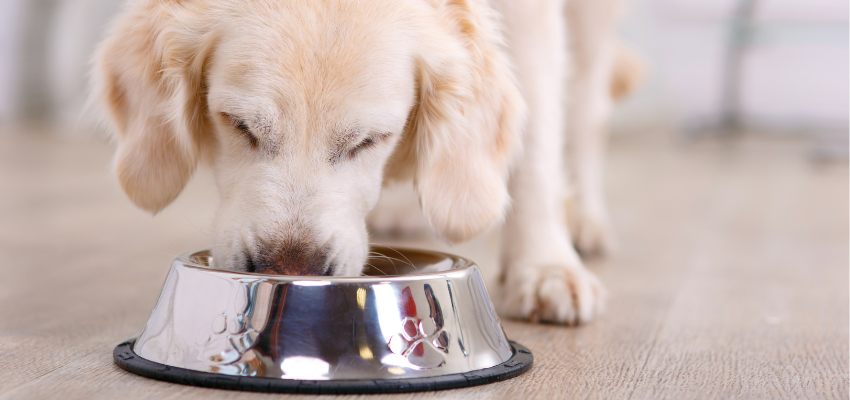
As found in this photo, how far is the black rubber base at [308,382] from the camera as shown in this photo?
3.42ft

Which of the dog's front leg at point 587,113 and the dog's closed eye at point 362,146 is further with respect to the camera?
the dog's front leg at point 587,113

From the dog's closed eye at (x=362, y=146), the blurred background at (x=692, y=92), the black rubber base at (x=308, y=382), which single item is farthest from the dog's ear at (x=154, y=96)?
the blurred background at (x=692, y=92)

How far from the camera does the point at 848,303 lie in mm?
1796

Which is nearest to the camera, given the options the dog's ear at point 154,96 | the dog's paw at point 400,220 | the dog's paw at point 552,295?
the dog's ear at point 154,96

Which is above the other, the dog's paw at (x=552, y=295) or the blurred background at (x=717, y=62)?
the blurred background at (x=717, y=62)

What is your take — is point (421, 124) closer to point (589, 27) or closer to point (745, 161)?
point (589, 27)

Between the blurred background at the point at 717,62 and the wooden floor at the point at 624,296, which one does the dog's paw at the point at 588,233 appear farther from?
the blurred background at the point at 717,62

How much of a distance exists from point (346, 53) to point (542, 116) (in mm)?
634

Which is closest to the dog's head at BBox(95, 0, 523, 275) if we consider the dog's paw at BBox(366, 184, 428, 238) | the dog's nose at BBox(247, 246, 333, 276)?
the dog's nose at BBox(247, 246, 333, 276)

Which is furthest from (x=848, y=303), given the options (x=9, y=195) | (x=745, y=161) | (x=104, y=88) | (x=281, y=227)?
(x=745, y=161)

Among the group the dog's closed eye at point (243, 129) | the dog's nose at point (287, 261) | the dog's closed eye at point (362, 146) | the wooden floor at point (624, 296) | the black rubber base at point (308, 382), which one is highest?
the dog's closed eye at point (243, 129)

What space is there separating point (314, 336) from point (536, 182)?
81 cm

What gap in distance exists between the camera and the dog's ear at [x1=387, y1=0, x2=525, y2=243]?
1.46 m

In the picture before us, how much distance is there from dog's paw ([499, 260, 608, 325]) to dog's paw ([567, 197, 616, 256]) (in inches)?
27.5
